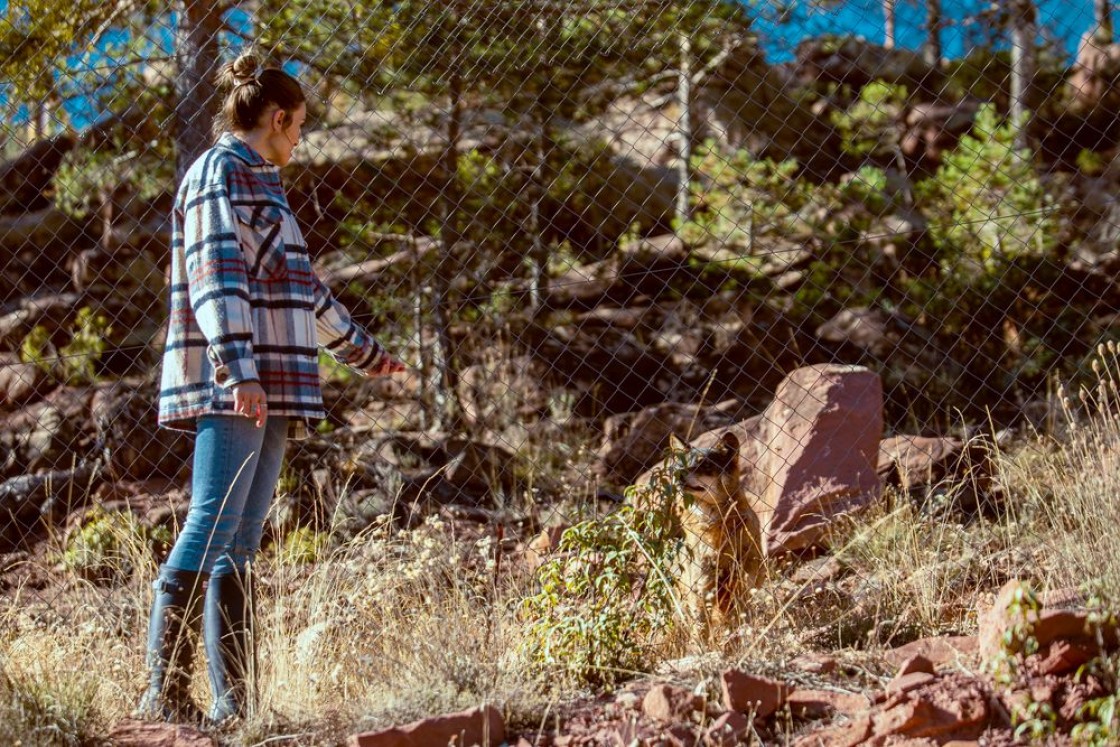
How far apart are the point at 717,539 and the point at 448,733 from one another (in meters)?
1.29

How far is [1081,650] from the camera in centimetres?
271

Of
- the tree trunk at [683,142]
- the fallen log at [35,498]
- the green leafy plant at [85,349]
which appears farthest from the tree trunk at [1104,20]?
the green leafy plant at [85,349]

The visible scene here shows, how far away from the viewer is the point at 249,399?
108 inches

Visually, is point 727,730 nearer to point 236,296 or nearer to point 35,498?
point 236,296

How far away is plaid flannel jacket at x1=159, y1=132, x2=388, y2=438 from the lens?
2.77 metres

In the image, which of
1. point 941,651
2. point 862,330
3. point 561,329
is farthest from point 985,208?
point 941,651

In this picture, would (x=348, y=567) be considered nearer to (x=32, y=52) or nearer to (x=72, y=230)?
(x=32, y=52)

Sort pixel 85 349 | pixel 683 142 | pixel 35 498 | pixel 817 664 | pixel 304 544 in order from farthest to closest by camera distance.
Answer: pixel 683 142
pixel 85 349
pixel 35 498
pixel 304 544
pixel 817 664

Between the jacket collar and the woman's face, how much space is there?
1.1 inches

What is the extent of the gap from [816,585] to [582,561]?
1.03m

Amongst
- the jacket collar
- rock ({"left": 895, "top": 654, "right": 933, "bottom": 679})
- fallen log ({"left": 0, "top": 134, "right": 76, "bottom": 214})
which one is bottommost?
rock ({"left": 895, "top": 654, "right": 933, "bottom": 679})

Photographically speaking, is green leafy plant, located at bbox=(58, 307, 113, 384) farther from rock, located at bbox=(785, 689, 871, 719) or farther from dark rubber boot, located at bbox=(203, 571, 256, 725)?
rock, located at bbox=(785, 689, 871, 719)

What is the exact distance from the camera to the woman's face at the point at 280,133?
A: 2.97m

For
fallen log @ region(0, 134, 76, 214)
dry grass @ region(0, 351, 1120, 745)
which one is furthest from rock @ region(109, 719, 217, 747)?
fallen log @ region(0, 134, 76, 214)
